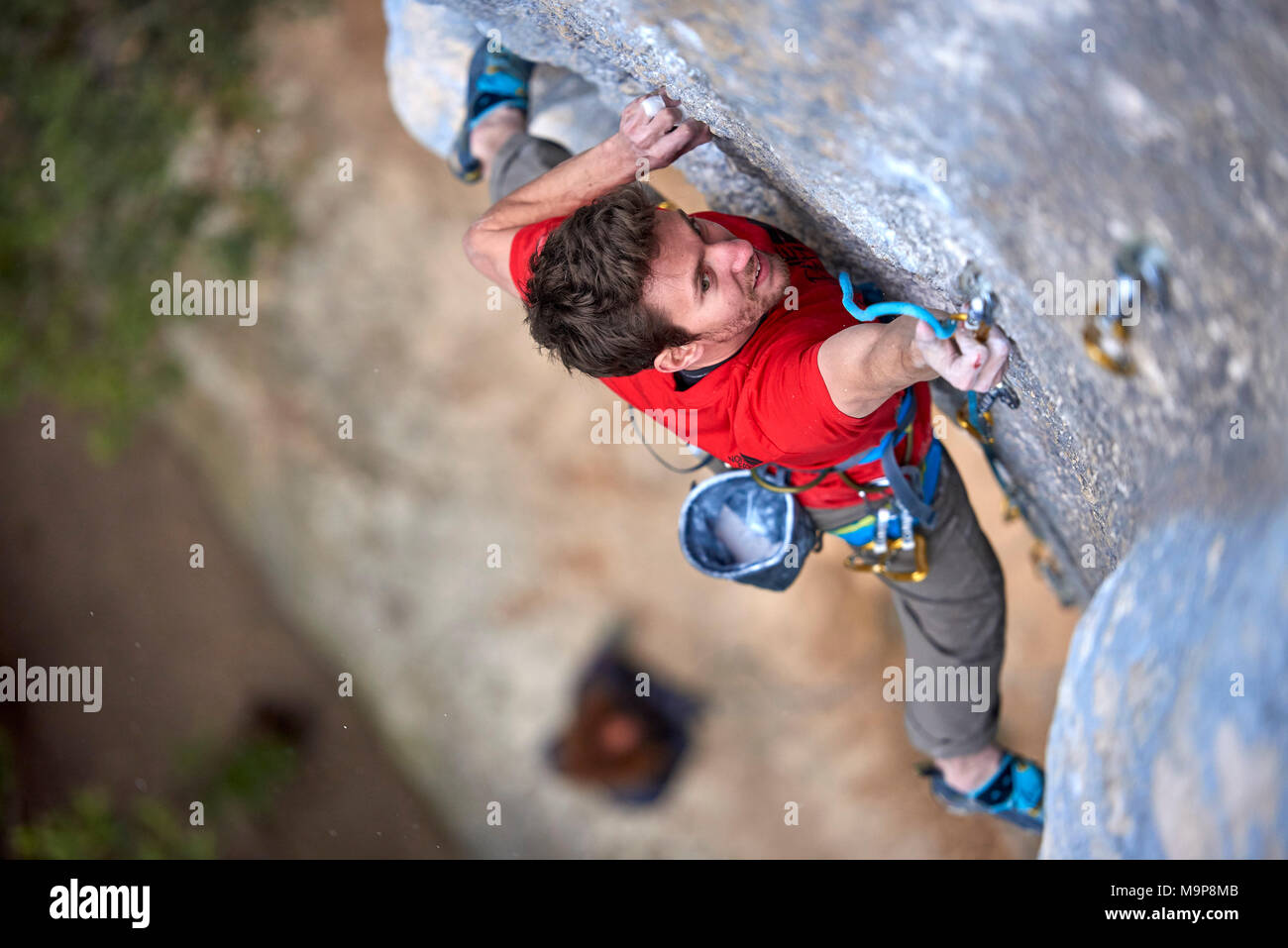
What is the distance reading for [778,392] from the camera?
149cm

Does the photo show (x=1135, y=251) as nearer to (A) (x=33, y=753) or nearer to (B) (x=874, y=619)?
(B) (x=874, y=619)

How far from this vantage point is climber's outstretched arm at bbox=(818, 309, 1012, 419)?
48.1 inches

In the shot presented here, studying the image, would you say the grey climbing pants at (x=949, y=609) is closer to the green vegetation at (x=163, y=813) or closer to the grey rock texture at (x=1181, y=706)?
the grey rock texture at (x=1181, y=706)

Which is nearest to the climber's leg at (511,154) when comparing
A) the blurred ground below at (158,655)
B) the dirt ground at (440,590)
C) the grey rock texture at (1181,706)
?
the grey rock texture at (1181,706)

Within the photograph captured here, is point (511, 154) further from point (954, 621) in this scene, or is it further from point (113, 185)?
point (113, 185)

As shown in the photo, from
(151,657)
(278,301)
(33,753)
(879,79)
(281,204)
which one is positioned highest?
(281,204)

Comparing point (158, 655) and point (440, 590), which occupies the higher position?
point (440, 590)

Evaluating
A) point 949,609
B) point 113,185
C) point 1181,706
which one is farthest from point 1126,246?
point 113,185

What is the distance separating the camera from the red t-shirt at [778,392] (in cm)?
147

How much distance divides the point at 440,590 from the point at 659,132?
12.2 ft

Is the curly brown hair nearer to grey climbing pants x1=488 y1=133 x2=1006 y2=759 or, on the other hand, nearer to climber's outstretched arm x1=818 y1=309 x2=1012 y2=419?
climber's outstretched arm x1=818 y1=309 x2=1012 y2=419
